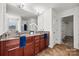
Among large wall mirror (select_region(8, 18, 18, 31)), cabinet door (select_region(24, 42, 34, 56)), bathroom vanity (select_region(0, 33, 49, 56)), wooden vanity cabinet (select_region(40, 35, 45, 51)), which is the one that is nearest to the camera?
bathroom vanity (select_region(0, 33, 49, 56))

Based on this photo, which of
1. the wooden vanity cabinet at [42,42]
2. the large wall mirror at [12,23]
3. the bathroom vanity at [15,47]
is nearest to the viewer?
the bathroom vanity at [15,47]

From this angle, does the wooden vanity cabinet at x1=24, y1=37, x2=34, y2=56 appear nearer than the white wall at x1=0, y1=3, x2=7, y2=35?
No

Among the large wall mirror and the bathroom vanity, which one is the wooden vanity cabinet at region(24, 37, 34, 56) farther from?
the large wall mirror

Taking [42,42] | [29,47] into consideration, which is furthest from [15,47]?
[42,42]

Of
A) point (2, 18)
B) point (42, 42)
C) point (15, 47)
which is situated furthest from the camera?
point (42, 42)

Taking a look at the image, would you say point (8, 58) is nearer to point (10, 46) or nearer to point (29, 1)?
point (10, 46)

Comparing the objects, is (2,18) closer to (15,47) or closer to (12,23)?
(12,23)

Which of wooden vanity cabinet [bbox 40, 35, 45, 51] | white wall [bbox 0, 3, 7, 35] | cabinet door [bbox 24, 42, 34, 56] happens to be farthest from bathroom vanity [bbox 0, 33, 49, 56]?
wooden vanity cabinet [bbox 40, 35, 45, 51]

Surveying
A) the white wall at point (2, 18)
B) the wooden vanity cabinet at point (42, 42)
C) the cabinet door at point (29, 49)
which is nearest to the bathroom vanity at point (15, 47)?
the cabinet door at point (29, 49)

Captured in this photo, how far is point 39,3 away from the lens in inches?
63.8

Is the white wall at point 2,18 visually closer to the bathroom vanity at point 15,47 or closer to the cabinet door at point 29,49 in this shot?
the bathroom vanity at point 15,47

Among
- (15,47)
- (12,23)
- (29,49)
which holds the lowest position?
(29,49)

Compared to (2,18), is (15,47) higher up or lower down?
lower down

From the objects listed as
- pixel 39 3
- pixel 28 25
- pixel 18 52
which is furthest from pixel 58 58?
pixel 39 3
